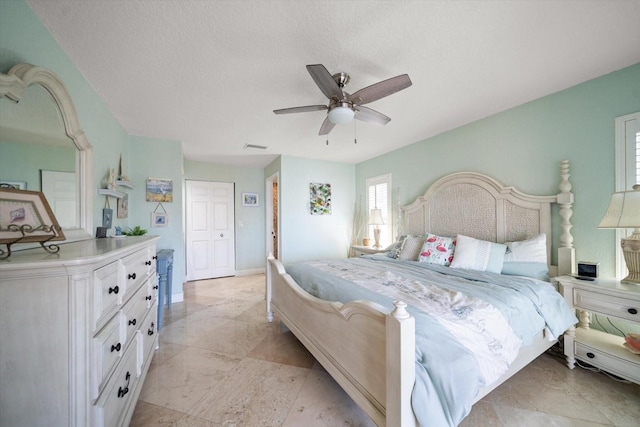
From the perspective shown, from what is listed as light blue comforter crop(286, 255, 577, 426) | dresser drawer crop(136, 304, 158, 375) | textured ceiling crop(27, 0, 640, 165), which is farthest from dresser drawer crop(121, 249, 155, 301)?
textured ceiling crop(27, 0, 640, 165)

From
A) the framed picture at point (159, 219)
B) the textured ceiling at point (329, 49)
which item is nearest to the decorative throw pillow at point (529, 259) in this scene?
the textured ceiling at point (329, 49)

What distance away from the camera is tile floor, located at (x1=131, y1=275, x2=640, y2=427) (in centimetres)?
142

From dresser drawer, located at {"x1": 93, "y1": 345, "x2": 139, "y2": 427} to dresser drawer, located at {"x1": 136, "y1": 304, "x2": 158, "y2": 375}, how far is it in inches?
2.9

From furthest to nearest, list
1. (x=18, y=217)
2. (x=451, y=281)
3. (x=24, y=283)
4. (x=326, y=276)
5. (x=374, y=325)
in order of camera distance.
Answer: (x=326, y=276) → (x=451, y=281) → (x=374, y=325) → (x=18, y=217) → (x=24, y=283)

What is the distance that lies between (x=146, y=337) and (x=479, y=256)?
2.93 meters

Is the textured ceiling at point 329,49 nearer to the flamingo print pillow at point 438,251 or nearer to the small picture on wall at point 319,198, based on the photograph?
the flamingo print pillow at point 438,251

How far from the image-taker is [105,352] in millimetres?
1041

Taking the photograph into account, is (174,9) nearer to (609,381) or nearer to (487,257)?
(487,257)

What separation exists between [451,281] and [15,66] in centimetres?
296

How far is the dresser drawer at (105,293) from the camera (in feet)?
3.15

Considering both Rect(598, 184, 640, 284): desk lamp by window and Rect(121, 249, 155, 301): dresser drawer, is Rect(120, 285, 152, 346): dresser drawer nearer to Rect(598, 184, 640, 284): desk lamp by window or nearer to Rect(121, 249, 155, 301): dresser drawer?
Rect(121, 249, 155, 301): dresser drawer

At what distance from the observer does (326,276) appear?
2086mm

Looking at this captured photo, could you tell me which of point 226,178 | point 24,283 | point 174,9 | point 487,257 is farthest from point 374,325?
point 226,178

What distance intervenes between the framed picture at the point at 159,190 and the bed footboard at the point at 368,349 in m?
2.68
